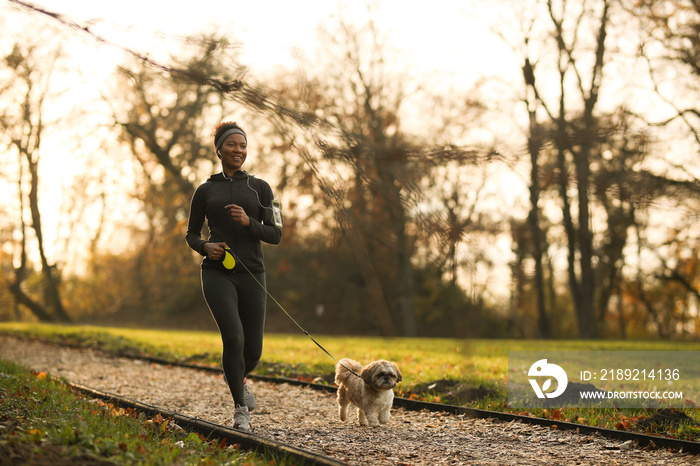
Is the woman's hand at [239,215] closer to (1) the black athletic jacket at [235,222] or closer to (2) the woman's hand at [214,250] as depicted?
(1) the black athletic jacket at [235,222]

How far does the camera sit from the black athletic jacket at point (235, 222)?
208 inches

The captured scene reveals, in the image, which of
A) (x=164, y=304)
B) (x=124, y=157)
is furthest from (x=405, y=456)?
(x=164, y=304)

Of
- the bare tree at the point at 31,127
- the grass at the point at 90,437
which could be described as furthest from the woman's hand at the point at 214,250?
the bare tree at the point at 31,127

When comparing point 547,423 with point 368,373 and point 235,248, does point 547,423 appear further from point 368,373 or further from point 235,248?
point 235,248

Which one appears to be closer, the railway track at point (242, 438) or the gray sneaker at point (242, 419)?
the railway track at point (242, 438)

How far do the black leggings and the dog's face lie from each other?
1.00 m

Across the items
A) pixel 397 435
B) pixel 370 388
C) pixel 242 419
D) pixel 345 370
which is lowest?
pixel 397 435

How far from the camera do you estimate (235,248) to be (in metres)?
5.28

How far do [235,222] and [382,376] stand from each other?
5.85 feet

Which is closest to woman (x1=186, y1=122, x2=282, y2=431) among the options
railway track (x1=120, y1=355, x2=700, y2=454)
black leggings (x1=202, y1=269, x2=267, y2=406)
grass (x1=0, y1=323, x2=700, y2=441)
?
black leggings (x1=202, y1=269, x2=267, y2=406)

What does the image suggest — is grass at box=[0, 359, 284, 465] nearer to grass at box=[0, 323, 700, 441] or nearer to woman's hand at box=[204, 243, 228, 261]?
woman's hand at box=[204, 243, 228, 261]

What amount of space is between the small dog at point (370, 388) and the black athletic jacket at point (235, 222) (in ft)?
4.20

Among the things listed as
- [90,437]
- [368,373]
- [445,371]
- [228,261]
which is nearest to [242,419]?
[368,373]

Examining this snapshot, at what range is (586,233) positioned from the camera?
3133mm
